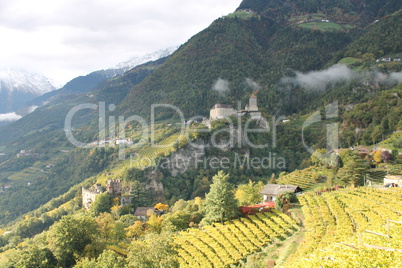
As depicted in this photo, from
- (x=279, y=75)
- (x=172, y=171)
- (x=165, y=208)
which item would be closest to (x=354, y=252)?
(x=165, y=208)

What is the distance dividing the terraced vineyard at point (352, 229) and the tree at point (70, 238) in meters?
19.6

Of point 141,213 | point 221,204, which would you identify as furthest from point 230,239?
point 141,213

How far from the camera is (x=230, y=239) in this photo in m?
28.1

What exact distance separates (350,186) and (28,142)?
186987 mm

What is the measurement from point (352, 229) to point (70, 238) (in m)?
24.6

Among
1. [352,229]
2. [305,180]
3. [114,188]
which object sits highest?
[352,229]

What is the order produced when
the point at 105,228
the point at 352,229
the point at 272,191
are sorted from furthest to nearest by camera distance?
1. the point at 272,191
2. the point at 105,228
3. the point at 352,229

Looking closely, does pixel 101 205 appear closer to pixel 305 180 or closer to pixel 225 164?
pixel 305 180

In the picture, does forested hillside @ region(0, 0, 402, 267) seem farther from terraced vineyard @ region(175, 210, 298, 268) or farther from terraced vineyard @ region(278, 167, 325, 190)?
terraced vineyard @ region(278, 167, 325, 190)

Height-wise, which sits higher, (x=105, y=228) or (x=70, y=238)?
(x=70, y=238)

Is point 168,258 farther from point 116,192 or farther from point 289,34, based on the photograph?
point 289,34

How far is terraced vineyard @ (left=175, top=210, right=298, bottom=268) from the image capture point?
1009 inches

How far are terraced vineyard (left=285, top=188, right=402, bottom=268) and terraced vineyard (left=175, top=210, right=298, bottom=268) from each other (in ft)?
9.13

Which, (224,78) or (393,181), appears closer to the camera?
(393,181)
